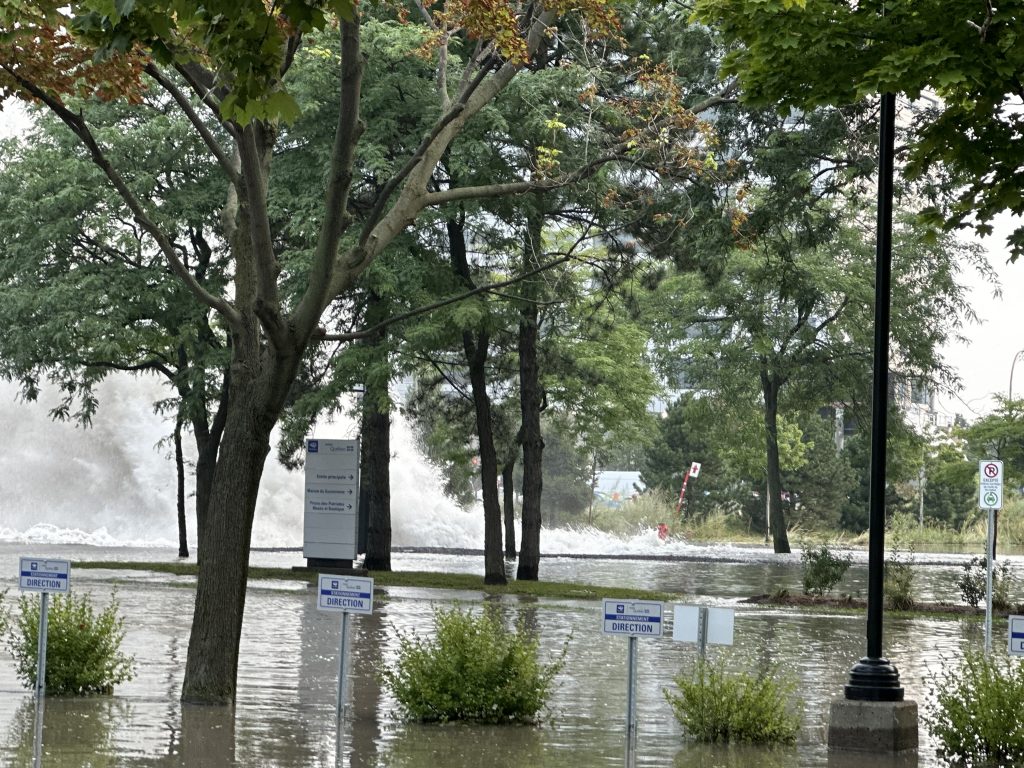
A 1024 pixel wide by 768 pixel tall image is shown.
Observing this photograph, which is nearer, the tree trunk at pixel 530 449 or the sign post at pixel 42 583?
the sign post at pixel 42 583

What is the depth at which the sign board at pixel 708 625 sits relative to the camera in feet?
40.3

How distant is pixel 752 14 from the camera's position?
45.2 ft

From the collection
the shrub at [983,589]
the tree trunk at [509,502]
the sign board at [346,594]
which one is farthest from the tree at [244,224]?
the tree trunk at [509,502]

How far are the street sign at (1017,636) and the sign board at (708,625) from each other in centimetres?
217

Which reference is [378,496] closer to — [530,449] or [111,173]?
[530,449]

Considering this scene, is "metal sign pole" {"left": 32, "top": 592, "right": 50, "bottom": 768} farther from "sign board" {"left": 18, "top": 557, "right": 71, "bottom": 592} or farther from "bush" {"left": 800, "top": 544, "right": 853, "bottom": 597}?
"bush" {"left": 800, "top": 544, "right": 853, "bottom": 597}

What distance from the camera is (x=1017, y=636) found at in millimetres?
12031

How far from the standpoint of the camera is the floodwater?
11.2 meters

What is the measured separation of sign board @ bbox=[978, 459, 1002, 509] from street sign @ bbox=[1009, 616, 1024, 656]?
366 inches

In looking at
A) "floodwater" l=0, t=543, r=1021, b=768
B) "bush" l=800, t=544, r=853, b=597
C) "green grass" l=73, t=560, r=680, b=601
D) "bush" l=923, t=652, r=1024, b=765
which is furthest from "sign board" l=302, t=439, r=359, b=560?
"bush" l=923, t=652, r=1024, b=765

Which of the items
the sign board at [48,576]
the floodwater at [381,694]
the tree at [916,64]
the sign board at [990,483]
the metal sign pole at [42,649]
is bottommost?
the floodwater at [381,694]

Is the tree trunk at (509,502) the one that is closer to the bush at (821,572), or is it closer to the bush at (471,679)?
the bush at (821,572)

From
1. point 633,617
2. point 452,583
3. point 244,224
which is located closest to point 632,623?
point 633,617

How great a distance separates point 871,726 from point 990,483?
986 centimetres
